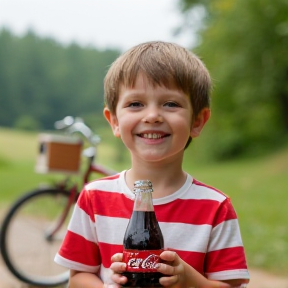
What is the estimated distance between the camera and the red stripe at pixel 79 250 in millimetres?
1688

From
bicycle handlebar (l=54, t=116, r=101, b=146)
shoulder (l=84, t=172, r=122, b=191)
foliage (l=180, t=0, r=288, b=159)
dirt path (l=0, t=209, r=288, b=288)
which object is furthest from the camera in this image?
foliage (l=180, t=0, r=288, b=159)

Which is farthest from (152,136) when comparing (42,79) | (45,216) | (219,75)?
(42,79)

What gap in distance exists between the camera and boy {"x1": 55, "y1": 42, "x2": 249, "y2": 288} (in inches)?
64.1

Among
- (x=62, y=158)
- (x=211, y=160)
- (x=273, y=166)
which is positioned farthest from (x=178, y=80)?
(x=211, y=160)

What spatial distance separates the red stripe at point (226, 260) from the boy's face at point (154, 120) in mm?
→ 303

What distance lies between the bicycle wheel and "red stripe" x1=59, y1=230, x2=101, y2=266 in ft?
8.43

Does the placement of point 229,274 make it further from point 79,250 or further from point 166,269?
point 79,250

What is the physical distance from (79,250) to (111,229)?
0.38 feet

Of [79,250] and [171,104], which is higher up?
[171,104]

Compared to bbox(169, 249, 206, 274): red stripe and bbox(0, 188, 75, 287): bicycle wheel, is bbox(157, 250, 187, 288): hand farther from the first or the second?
bbox(0, 188, 75, 287): bicycle wheel

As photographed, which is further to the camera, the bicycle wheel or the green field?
the green field

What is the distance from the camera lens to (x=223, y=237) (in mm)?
1633

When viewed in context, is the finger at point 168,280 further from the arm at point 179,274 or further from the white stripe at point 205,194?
the white stripe at point 205,194

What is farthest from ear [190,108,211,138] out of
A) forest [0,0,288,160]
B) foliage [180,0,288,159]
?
foliage [180,0,288,159]
